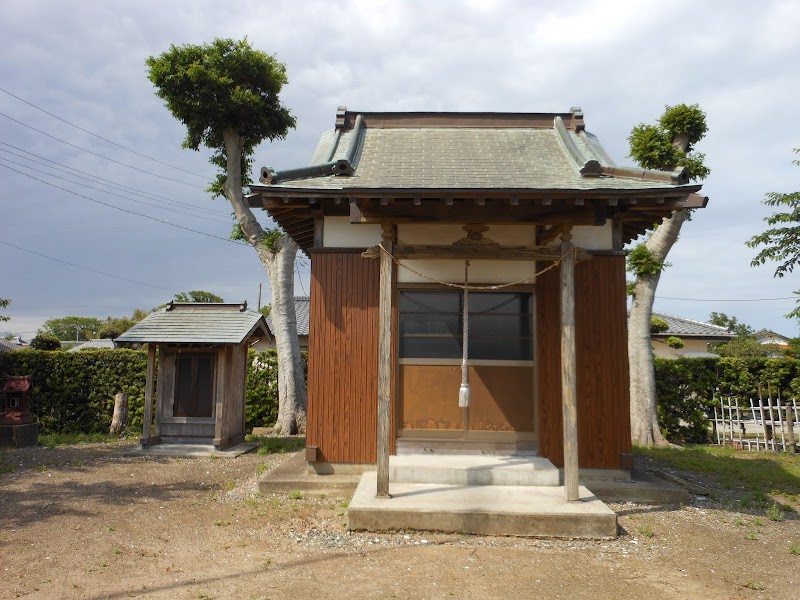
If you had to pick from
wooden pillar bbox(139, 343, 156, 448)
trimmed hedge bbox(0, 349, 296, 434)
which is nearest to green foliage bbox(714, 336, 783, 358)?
trimmed hedge bbox(0, 349, 296, 434)

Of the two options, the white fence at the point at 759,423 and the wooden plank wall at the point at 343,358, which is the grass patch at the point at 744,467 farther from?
the wooden plank wall at the point at 343,358

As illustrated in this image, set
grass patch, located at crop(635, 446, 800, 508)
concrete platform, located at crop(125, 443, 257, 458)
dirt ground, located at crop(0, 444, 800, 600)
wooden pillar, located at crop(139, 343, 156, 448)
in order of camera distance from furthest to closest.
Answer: wooden pillar, located at crop(139, 343, 156, 448) → concrete platform, located at crop(125, 443, 257, 458) → grass patch, located at crop(635, 446, 800, 508) → dirt ground, located at crop(0, 444, 800, 600)

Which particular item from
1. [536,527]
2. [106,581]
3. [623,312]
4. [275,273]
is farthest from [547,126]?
[106,581]

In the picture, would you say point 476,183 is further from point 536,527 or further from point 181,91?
point 181,91

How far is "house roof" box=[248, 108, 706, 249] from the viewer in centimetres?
549

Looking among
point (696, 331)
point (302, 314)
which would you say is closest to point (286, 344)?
point (302, 314)

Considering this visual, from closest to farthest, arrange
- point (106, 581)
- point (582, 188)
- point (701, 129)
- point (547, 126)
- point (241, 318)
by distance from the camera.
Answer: point (106, 581) → point (582, 188) → point (547, 126) → point (241, 318) → point (701, 129)

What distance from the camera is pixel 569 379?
551 centimetres

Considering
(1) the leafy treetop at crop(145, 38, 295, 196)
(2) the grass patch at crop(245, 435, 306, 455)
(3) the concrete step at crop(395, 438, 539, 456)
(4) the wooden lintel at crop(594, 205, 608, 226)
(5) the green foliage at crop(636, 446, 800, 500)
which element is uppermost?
(1) the leafy treetop at crop(145, 38, 295, 196)

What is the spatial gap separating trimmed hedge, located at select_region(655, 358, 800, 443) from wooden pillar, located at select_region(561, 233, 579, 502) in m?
8.46

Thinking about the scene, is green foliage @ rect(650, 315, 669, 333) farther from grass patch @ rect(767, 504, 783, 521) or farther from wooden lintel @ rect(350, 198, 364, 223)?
wooden lintel @ rect(350, 198, 364, 223)

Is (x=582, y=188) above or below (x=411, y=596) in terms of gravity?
above

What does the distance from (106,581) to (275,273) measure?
911 cm

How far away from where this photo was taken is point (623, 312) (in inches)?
261
